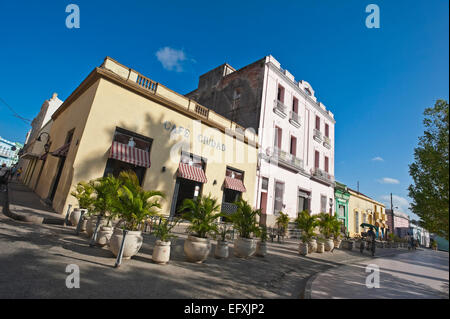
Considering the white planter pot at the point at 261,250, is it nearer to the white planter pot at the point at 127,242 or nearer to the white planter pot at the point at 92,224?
the white planter pot at the point at 127,242

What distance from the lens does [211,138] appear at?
1362cm

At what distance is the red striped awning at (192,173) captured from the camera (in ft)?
39.0

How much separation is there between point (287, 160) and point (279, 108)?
435cm

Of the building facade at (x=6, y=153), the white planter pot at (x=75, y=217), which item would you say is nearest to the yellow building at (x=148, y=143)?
the white planter pot at (x=75, y=217)

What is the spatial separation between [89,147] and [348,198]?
2690 centimetres

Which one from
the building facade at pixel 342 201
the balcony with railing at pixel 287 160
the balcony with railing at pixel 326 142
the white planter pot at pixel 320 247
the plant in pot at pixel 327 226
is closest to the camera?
the white planter pot at pixel 320 247

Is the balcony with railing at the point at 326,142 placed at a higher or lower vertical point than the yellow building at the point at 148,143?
higher

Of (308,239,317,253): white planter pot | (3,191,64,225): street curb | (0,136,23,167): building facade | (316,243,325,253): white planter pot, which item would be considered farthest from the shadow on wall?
(0,136,23,167): building facade

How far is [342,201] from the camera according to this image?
24.7 meters

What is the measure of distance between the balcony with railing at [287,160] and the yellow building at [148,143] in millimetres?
2732

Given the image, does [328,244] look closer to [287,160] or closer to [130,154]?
[287,160]
